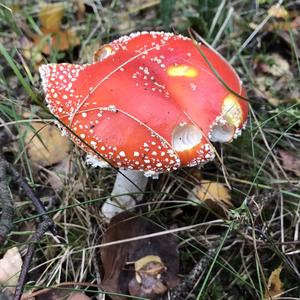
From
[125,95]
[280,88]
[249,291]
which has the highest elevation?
[125,95]

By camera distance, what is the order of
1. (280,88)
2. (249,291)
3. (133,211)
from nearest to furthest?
(249,291) → (133,211) → (280,88)

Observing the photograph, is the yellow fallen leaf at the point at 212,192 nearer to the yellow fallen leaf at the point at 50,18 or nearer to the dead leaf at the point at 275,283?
the dead leaf at the point at 275,283

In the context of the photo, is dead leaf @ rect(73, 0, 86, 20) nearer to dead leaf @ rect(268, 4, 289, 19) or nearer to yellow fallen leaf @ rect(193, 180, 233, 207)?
dead leaf @ rect(268, 4, 289, 19)

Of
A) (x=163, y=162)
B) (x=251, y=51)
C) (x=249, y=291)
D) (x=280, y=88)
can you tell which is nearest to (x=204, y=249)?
(x=249, y=291)

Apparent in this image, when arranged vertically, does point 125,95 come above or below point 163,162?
above

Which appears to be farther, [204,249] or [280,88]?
[280,88]

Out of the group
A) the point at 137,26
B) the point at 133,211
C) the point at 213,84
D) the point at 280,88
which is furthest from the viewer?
the point at 137,26

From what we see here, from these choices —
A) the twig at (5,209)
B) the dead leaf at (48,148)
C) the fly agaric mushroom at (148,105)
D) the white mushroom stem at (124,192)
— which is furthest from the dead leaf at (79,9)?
the twig at (5,209)

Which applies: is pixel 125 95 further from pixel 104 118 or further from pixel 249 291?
pixel 249 291
